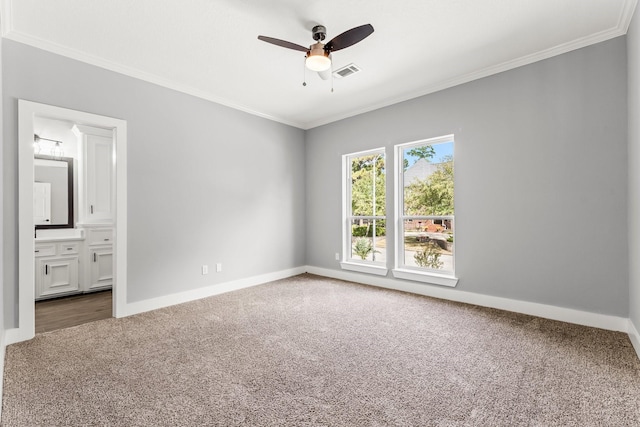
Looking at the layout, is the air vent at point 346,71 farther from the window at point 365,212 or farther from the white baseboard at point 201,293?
the white baseboard at point 201,293

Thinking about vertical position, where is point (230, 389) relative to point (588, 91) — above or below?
below

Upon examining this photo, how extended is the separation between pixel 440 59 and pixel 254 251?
362 cm

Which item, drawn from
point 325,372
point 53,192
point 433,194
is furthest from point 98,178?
point 433,194

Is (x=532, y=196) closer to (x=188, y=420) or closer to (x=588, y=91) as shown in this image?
(x=588, y=91)

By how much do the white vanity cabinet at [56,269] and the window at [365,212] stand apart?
4052mm

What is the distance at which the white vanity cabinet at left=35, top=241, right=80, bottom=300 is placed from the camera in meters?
4.09

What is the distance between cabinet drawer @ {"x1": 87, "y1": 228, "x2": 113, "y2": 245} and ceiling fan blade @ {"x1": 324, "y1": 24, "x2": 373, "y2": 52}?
14.1ft

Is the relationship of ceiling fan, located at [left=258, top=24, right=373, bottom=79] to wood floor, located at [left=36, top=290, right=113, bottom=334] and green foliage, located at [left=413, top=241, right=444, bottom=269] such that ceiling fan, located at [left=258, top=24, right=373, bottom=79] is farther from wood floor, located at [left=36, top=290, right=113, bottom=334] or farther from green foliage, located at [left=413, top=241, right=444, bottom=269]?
wood floor, located at [left=36, top=290, right=113, bottom=334]

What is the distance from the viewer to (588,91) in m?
2.93

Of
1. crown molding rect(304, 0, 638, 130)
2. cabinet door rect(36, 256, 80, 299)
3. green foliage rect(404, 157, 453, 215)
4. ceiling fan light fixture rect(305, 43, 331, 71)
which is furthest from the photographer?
cabinet door rect(36, 256, 80, 299)

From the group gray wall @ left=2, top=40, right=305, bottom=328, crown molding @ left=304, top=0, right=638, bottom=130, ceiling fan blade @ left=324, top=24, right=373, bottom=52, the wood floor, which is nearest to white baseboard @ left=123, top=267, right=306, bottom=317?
gray wall @ left=2, top=40, right=305, bottom=328

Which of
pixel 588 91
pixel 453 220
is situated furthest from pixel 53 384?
pixel 588 91

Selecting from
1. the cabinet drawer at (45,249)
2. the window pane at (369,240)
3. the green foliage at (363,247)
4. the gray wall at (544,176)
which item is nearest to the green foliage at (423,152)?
the gray wall at (544,176)

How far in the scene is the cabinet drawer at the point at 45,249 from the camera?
13.4 ft
